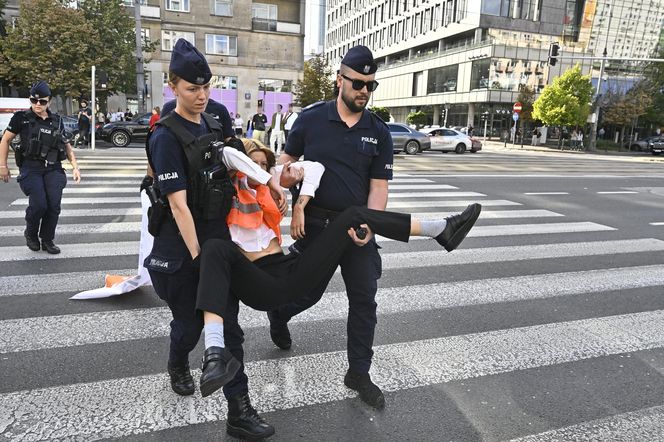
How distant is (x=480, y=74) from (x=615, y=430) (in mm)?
54092

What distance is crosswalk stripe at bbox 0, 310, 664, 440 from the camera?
2811 mm

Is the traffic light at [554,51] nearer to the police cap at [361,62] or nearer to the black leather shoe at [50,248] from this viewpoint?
the black leather shoe at [50,248]

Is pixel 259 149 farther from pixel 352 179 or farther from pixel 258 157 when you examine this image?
pixel 352 179

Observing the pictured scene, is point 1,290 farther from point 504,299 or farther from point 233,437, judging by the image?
point 504,299

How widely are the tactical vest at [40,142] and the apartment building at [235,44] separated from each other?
3314 cm

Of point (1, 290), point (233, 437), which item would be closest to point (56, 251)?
point (1, 290)

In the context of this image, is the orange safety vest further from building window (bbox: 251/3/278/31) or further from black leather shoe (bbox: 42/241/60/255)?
building window (bbox: 251/3/278/31)

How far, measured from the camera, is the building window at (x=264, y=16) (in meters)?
40.8

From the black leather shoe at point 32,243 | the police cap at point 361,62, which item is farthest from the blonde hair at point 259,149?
the black leather shoe at point 32,243

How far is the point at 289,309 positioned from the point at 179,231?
118 cm

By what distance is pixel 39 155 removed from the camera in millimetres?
5613

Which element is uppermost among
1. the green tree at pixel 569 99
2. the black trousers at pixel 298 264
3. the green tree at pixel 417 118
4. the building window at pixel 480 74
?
the building window at pixel 480 74

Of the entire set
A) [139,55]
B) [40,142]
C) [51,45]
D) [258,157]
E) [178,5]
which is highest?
[178,5]

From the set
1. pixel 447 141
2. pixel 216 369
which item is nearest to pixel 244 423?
pixel 216 369
